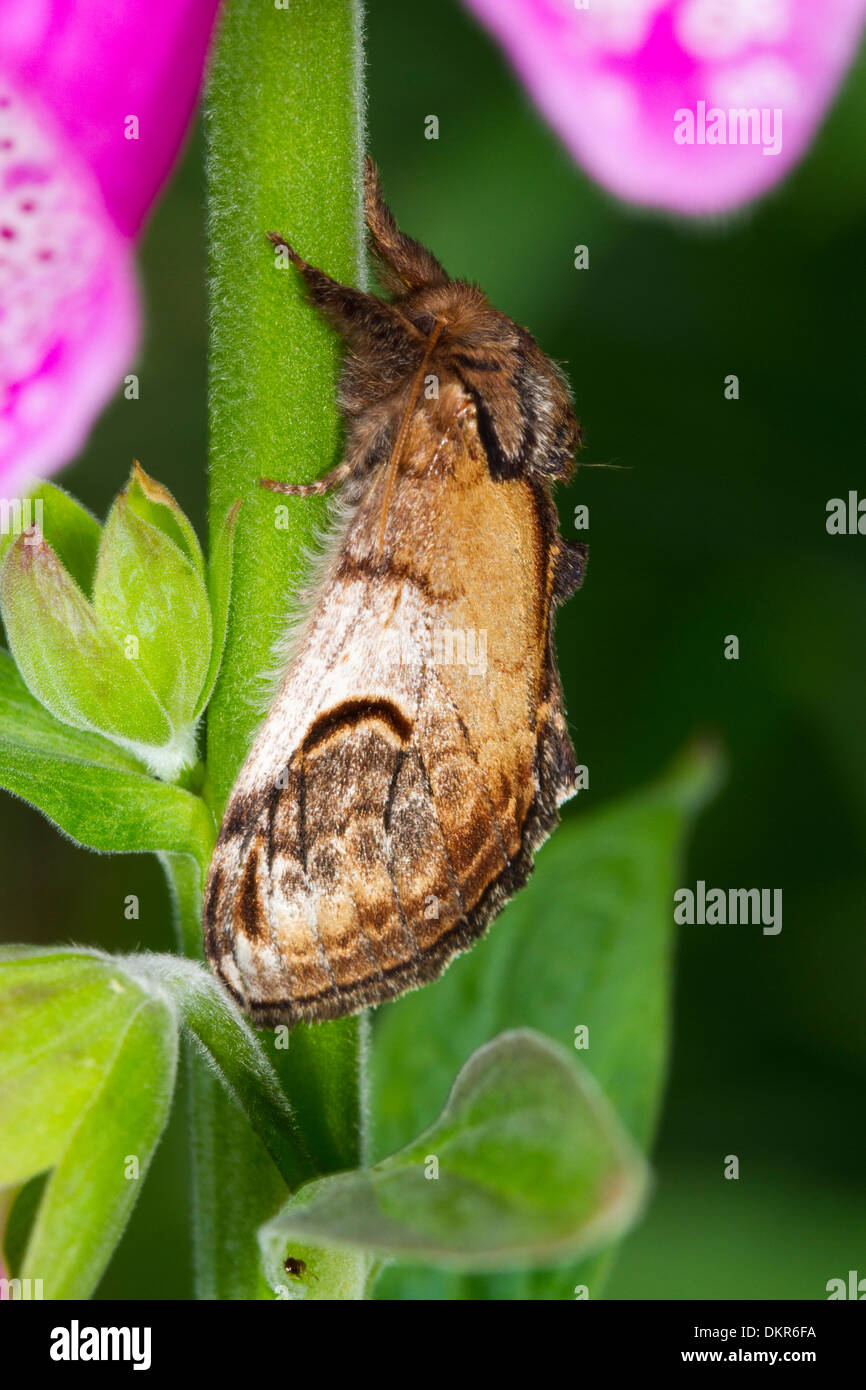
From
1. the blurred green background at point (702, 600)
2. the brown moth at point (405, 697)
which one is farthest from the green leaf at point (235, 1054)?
the blurred green background at point (702, 600)

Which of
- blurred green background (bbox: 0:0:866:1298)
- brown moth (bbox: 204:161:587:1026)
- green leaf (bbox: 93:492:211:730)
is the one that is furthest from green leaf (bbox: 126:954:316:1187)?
blurred green background (bbox: 0:0:866:1298)

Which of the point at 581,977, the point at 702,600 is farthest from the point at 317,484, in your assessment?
the point at 702,600

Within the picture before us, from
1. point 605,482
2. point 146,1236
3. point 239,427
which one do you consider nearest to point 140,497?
point 239,427

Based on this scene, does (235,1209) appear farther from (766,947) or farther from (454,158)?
(454,158)

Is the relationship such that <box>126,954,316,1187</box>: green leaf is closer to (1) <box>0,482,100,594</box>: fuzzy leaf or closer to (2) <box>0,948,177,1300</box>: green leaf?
(2) <box>0,948,177,1300</box>: green leaf

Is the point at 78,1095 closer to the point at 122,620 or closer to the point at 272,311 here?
the point at 122,620
